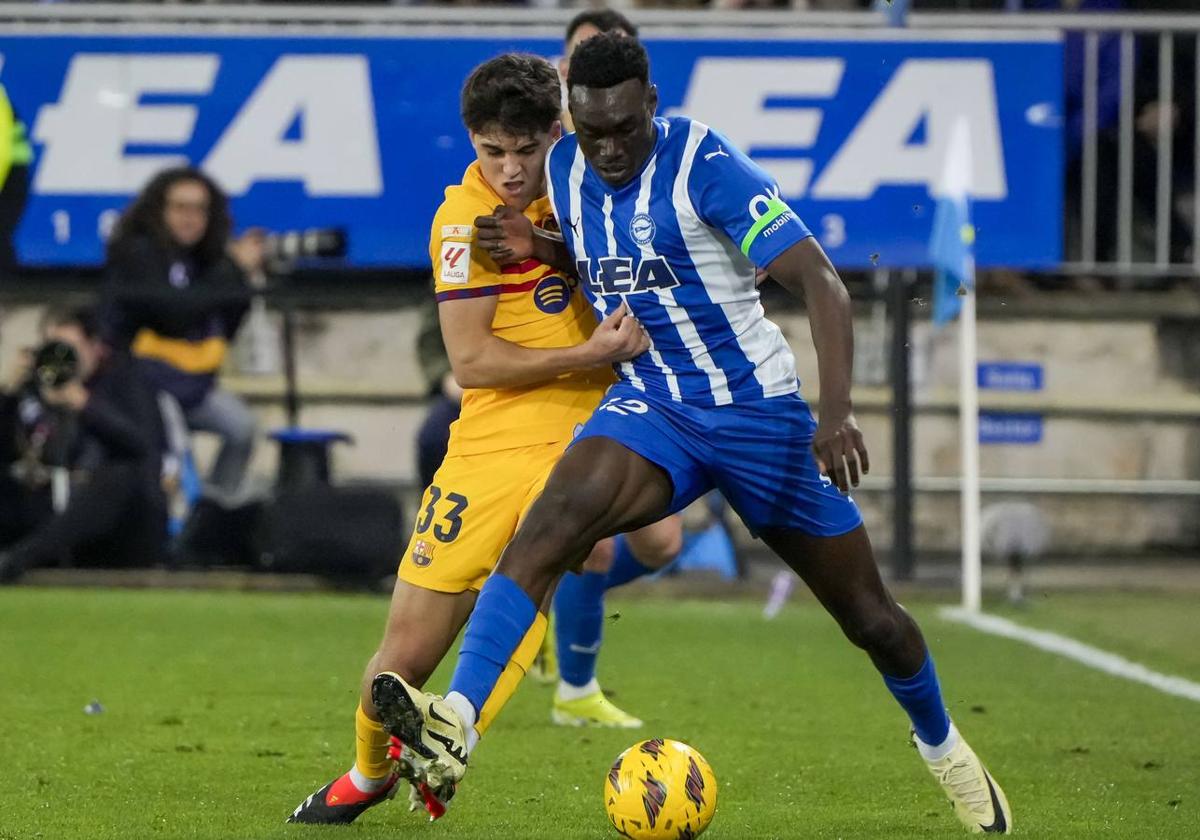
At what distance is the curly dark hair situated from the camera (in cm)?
1330

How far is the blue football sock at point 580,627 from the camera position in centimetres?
782

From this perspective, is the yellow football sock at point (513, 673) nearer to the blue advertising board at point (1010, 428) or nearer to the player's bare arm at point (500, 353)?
the player's bare arm at point (500, 353)

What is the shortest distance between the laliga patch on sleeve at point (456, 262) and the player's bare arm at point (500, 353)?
72 millimetres

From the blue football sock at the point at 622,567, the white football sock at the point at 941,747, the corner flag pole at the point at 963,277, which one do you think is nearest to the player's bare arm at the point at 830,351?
the white football sock at the point at 941,747

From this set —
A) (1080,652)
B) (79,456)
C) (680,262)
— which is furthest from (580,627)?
(79,456)

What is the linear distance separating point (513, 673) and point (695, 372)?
3.43 ft

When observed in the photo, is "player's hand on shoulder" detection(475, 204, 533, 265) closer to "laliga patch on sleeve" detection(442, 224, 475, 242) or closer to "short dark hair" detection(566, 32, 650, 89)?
"laliga patch on sleeve" detection(442, 224, 475, 242)

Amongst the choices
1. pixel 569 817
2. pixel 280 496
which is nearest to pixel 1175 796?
pixel 569 817

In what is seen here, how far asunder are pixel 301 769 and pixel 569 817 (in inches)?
47.9

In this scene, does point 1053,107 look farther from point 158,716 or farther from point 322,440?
point 158,716

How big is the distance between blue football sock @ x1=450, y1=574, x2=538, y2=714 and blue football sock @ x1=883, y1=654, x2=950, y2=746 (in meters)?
1.18

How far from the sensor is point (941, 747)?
5.77 meters

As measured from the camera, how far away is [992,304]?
14.3 meters

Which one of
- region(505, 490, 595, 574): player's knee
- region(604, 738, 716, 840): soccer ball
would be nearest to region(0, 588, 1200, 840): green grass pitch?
region(604, 738, 716, 840): soccer ball
